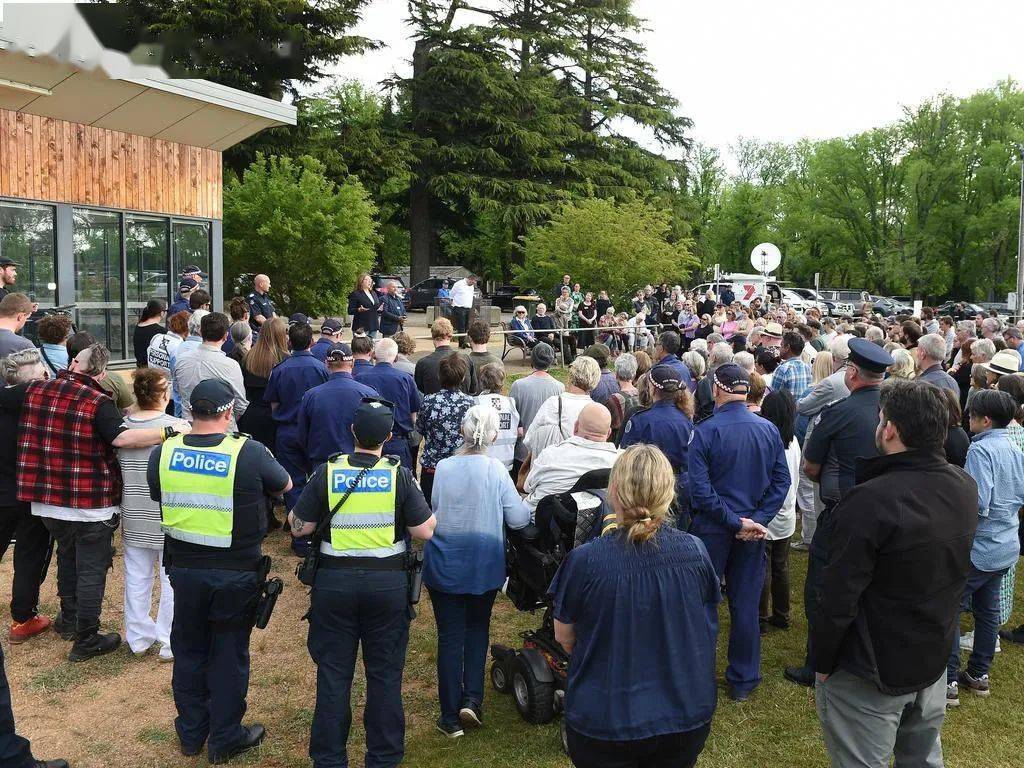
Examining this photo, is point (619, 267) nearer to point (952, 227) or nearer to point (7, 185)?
point (7, 185)

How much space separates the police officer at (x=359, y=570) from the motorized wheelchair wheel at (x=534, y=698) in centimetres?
93

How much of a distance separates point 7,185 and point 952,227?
50960mm

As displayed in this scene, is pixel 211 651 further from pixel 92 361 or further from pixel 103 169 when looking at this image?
pixel 103 169

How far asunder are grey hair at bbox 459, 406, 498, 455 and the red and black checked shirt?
2.40 metres

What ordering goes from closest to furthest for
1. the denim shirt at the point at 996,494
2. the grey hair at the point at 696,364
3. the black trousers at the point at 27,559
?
the denim shirt at the point at 996,494
the black trousers at the point at 27,559
the grey hair at the point at 696,364

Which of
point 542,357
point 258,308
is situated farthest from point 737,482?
point 258,308

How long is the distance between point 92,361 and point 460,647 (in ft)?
9.42

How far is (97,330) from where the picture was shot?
14.6m

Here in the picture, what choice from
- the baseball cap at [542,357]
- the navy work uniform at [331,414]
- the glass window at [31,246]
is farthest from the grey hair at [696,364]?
the glass window at [31,246]

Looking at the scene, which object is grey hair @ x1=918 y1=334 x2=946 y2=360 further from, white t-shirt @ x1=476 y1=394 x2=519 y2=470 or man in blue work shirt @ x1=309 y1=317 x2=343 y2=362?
man in blue work shirt @ x1=309 y1=317 x2=343 y2=362

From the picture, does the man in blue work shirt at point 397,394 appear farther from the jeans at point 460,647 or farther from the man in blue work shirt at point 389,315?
the man in blue work shirt at point 389,315

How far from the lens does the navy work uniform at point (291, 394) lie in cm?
706

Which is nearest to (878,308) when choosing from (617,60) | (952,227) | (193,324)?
(952,227)

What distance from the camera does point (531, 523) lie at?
179 inches
